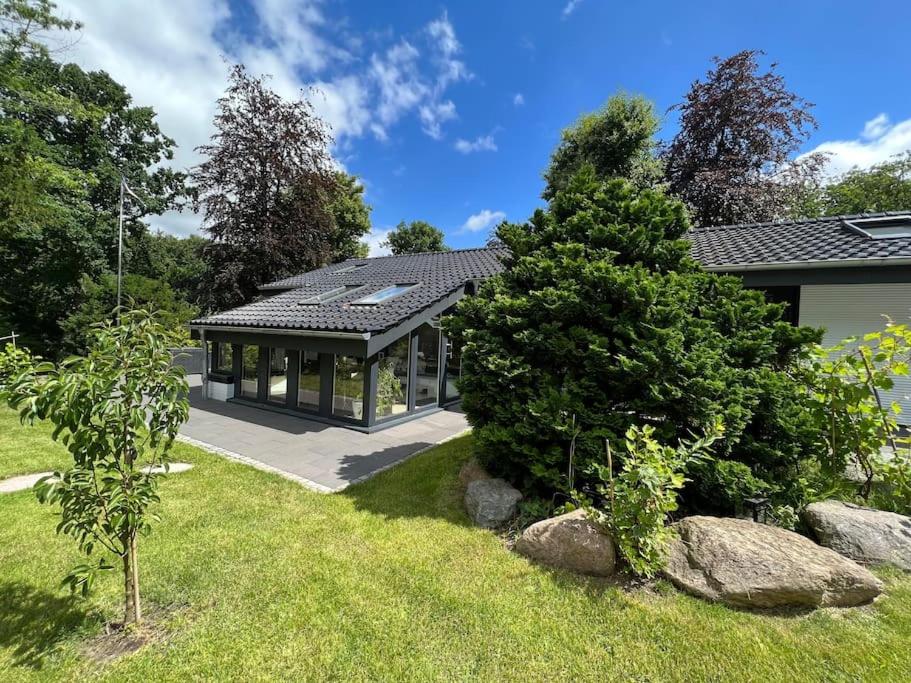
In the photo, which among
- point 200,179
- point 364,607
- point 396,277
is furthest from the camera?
point 200,179

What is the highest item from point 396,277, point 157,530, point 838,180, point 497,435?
point 838,180

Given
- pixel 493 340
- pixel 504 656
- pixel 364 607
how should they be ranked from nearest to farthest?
1. pixel 504 656
2. pixel 364 607
3. pixel 493 340

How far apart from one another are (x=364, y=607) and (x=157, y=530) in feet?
9.26

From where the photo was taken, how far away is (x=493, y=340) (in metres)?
5.07

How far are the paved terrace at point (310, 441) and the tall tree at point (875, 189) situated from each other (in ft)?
102

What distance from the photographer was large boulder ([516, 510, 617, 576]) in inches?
141

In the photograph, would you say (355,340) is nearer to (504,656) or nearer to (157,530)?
(157,530)

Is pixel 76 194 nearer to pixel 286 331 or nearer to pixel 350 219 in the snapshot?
pixel 350 219

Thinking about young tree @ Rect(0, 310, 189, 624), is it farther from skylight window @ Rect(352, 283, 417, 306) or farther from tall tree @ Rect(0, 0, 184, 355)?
tall tree @ Rect(0, 0, 184, 355)

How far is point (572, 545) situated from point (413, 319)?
655cm

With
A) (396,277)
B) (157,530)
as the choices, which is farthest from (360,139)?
(157,530)

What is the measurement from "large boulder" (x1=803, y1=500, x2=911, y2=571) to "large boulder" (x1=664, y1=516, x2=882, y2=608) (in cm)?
55

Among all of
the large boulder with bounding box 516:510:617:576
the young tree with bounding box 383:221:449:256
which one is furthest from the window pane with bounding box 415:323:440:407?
the young tree with bounding box 383:221:449:256

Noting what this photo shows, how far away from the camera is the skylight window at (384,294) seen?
34.8 ft
